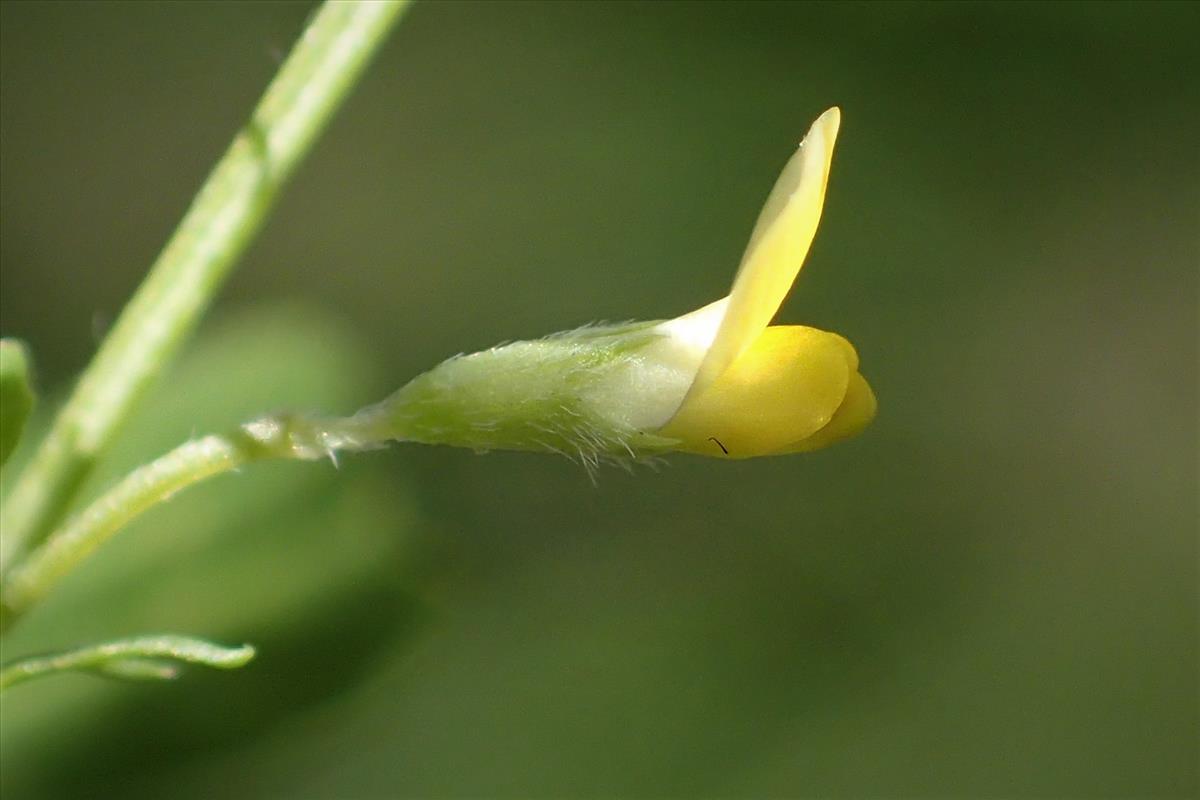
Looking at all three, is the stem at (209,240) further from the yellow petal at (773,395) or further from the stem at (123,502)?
the yellow petal at (773,395)

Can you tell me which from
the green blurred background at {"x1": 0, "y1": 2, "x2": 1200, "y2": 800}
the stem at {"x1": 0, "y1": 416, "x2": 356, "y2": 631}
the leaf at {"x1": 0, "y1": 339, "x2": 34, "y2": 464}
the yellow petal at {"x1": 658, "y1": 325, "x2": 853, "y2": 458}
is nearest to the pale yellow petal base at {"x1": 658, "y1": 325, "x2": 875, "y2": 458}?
the yellow petal at {"x1": 658, "y1": 325, "x2": 853, "y2": 458}

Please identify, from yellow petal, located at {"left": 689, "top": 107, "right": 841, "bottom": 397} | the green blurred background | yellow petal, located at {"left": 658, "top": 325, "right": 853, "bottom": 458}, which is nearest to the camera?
yellow petal, located at {"left": 689, "top": 107, "right": 841, "bottom": 397}

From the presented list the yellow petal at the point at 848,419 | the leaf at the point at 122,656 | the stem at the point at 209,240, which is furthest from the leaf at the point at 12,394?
the yellow petal at the point at 848,419

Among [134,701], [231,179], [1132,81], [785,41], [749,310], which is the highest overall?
[1132,81]

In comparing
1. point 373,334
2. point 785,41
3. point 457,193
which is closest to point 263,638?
point 373,334

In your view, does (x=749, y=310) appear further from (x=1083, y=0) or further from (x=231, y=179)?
(x=1083, y=0)

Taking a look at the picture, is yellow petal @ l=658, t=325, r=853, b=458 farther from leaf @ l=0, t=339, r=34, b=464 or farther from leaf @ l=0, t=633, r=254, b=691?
leaf @ l=0, t=339, r=34, b=464

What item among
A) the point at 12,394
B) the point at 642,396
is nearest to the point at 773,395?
the point at 642,396
